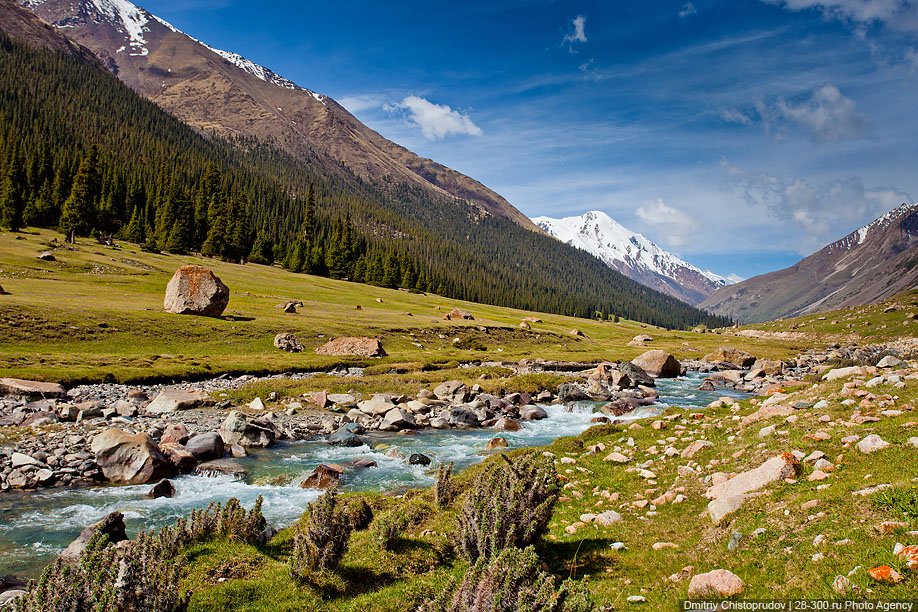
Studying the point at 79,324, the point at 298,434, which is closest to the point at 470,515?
the point at 298,434

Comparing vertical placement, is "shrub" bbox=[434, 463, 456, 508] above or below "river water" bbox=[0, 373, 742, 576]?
above

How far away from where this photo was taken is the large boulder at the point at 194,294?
54094 millimetres

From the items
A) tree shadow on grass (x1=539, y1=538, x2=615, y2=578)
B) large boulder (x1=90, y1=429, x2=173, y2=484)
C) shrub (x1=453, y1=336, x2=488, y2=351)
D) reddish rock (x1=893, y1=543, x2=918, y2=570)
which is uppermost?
reddish rock (x1=893, y1=543, x2=918, y2=570)

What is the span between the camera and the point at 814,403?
18.5m

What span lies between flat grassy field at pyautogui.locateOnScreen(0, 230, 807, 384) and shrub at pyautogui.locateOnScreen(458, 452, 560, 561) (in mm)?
33535

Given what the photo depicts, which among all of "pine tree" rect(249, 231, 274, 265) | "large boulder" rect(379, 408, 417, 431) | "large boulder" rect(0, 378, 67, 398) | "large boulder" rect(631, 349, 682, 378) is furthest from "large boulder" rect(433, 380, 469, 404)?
"pine tree" rect(249, 231, 274, 265)

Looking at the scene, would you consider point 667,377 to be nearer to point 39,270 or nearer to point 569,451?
point 569,451

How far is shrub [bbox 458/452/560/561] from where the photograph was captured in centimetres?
947

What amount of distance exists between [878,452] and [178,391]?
34.7m

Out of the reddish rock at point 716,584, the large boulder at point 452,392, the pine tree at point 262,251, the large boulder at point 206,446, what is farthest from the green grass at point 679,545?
the pine tree at point 262,251

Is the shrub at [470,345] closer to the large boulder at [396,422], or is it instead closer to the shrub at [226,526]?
the large boulder at [396,422]

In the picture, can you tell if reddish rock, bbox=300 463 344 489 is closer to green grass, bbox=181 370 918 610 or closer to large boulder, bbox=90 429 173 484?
green grass, bbox=181 370 918 610

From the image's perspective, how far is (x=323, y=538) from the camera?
995 cm

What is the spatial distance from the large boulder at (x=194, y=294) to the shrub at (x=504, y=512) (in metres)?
53.2
